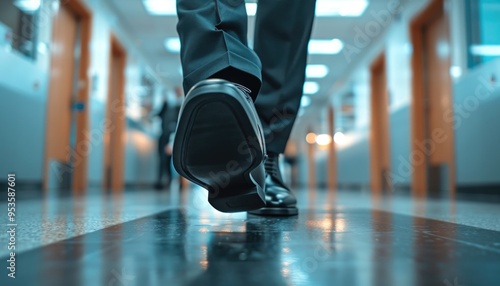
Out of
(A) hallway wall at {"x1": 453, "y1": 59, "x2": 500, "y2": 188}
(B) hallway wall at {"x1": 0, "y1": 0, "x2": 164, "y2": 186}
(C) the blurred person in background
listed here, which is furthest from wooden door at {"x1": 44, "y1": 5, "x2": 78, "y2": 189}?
(A) hallway wall at {"x1": 453, "y1": 59, "x2": 500, "y2": 188}

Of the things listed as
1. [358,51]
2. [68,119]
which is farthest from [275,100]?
[358,51]

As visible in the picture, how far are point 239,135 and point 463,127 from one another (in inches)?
122

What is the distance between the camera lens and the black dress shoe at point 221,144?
0.64 metres

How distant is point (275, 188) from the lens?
1.05 meters

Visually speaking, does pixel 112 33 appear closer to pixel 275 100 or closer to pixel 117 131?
pixel 117 131

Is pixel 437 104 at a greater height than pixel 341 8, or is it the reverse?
pixel 341 8

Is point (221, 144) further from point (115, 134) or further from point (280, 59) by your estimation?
point (115, 134)

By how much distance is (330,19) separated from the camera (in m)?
5.61

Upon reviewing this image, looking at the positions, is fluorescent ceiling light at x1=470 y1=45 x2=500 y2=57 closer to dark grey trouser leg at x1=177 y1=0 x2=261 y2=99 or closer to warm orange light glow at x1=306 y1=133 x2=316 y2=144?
dark grey trouser leg at x1=177 y1=0 x2=261 y2=99

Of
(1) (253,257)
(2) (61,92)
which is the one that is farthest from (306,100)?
(1) (253,257)

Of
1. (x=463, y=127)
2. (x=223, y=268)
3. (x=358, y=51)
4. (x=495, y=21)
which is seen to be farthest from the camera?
(x=358, y=51)

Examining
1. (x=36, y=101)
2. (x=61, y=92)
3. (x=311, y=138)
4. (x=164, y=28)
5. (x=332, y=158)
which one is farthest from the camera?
(x=311, y=138)

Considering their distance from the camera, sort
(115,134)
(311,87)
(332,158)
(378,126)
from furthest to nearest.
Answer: (332,158) < (311,87) < (378,126) < (115,134)

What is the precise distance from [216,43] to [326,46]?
20.7 feet
